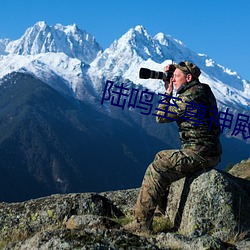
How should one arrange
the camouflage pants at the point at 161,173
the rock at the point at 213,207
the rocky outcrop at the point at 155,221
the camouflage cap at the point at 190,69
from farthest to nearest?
the camouflage cap at the point at 190,69 → the camouflage pants at the point at 161,173 → the rock at the point at 213,207 → the rocky outcrop at the point at 155,221

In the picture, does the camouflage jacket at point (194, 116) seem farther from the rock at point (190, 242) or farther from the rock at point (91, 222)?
the rock at point (190, 242)

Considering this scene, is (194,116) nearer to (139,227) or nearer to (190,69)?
(190,69)

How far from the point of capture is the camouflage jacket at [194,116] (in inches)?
417

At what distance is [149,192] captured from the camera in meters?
10.6

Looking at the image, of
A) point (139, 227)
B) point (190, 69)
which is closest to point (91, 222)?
point (139, 227)

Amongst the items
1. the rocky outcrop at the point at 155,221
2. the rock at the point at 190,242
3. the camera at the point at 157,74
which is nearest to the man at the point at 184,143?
the camera at the point at 157,74

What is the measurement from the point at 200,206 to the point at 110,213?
334cm

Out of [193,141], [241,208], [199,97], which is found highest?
[199,97]

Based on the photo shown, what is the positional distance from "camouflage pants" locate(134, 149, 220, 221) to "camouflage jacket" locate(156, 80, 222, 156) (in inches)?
10.1

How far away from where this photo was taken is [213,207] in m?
9.96

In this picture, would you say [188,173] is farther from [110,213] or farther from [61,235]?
[61,235]

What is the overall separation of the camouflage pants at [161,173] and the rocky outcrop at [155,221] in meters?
0.34

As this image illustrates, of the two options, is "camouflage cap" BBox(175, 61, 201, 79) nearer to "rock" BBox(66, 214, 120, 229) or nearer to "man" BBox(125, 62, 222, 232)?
"man" BBox(125, 62, 222, 232)

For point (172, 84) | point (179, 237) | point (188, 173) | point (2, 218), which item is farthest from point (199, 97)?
point (2, 218)
